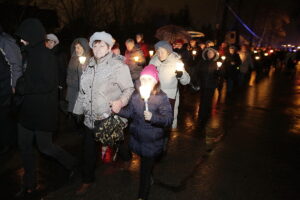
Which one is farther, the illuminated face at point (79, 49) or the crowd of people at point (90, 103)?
the illuminated face at point (79, 49)

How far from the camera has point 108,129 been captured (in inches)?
155

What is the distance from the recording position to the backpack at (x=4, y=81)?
15.3ft

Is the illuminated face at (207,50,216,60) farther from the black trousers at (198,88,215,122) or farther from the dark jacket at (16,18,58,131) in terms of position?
the dark jacket at (16,18,58,131)

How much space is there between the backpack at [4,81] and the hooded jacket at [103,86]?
1.59 meters

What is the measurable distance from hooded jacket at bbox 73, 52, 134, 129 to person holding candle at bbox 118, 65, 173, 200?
216mm

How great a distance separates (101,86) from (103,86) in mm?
25

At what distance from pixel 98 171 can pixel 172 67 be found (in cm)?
213

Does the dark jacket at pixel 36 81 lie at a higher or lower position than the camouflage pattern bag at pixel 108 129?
higher

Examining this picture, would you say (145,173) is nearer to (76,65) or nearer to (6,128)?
(6,128)

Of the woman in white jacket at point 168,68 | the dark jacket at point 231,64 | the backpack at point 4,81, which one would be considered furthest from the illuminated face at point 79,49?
the dark jacket at point 231,64

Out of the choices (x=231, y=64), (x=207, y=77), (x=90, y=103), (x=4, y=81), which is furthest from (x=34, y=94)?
(x=231, y=64)

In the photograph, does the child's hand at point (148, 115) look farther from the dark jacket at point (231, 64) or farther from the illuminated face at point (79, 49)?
the dark jacket at point (231, 64)

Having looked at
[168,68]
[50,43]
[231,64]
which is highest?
[50,43]

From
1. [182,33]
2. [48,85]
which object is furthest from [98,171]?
[182,33]
